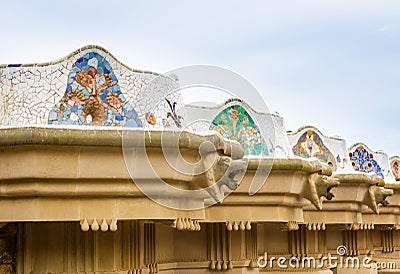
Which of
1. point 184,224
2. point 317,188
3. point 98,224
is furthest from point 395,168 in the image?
point 98,224

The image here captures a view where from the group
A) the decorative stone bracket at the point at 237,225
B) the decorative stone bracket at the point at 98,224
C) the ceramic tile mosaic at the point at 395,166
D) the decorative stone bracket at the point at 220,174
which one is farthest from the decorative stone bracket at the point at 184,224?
the ceramic tile mosaic at the point at 395,166

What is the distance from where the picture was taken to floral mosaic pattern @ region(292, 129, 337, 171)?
1449cm

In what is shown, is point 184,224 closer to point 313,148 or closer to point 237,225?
point 237,225

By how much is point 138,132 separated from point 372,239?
44.8ft

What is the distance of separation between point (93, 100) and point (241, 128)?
12.0 feet

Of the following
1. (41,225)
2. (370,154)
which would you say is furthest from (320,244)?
(41,225)

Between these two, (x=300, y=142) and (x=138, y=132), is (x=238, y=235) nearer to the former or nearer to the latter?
(x=300, y=142)

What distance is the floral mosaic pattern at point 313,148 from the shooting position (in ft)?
47.5

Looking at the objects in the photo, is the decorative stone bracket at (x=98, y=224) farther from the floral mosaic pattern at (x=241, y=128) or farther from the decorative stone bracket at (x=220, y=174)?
the floral mosaic pattern at (x=241, y=128)

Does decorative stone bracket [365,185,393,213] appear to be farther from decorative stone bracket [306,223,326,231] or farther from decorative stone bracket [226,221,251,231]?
decorative stone bracket [226,221,251,231]

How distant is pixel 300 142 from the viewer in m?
14.5

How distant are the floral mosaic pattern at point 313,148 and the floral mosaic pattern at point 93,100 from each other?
7.08 metres

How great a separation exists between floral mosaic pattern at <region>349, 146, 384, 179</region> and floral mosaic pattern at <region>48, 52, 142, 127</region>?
10844 millimetres

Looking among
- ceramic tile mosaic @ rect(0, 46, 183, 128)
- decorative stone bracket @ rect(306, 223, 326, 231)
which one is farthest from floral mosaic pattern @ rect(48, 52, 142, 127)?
decorative stone bracket @ rect(306, 223, 326, 231)
